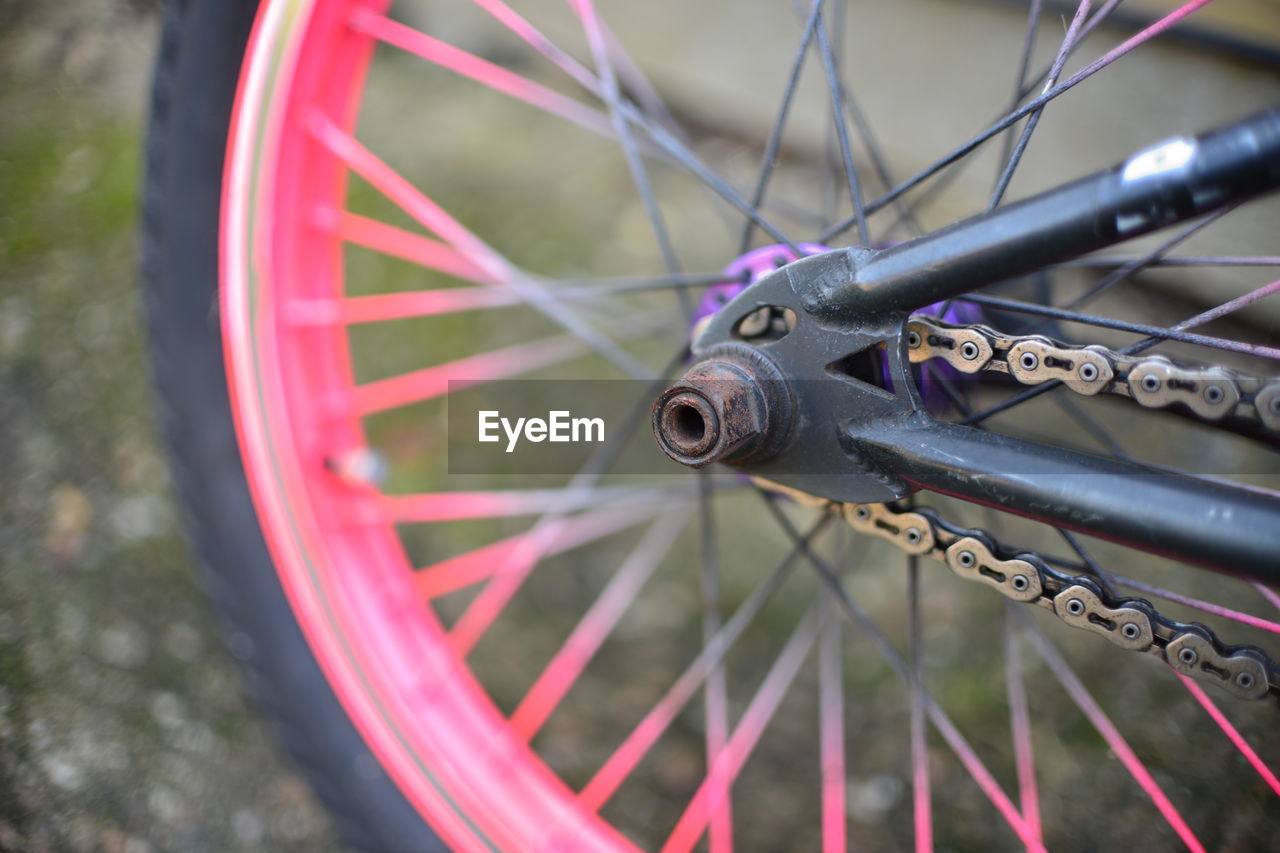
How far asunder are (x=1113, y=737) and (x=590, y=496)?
0.53m

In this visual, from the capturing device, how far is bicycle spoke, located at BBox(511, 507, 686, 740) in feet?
3.13

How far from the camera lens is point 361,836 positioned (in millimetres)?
774

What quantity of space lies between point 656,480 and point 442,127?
0.63 metres

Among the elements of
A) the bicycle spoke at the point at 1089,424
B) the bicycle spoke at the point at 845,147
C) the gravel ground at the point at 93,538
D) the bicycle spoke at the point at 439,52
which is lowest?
the gravel ground at the point at 93,538

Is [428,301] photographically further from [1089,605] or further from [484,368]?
[1089,605]

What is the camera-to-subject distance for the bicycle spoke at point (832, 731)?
81 cm

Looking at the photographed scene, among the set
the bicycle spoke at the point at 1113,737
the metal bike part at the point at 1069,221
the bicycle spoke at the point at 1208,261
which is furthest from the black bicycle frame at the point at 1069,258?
the bicycle spoke at the point at 1113,737

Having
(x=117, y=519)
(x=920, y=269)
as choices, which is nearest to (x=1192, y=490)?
(x=920, y=269)

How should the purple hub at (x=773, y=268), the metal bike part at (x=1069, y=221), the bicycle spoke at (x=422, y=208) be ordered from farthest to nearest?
the bicycle spoke at (x=422, y=208)
the purple hub at (x=773, y=268)
the metal bike part at (x=1069, y=221)

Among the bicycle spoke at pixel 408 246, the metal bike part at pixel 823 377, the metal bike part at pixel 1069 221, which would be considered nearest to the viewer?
the metal bike part at pixel 1069 221

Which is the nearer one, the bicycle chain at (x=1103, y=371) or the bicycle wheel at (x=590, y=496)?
the bicycle chain at (x=1103, y=371)

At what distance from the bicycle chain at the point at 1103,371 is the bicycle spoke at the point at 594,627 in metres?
0.54

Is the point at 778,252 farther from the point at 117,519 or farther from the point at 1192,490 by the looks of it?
the point at 117,519

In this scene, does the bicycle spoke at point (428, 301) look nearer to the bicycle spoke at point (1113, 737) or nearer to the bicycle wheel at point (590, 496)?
the bicycle wheel at point (590, 496)
